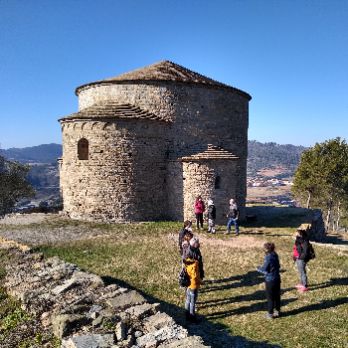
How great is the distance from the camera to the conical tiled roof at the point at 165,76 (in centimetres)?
2158

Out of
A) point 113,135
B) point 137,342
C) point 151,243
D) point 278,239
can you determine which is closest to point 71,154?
point 113,135

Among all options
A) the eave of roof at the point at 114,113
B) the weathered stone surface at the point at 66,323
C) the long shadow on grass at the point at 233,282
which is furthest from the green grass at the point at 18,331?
the eave of roof at the point at 114,113

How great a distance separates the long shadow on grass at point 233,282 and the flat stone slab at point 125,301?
116 inches

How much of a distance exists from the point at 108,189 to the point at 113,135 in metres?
3.03

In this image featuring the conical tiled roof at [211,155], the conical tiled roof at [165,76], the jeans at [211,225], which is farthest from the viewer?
the conical tiled roof at [165,76]

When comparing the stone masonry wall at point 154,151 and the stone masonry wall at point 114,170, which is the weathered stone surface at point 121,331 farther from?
the stone masonry wall at point 114,170

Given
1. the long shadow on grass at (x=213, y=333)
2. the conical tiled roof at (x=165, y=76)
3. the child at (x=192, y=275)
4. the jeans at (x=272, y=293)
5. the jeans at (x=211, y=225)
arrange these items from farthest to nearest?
the conical tiled roof at (x=165, y=76), the jeans at (x=211, y=225), the jeans at (x=272, y=293), the child at (x=192, y=275), the long shadow on grass at (x=213, y=333)

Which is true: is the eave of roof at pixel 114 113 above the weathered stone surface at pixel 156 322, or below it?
above

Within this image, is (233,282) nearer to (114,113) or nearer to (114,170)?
(114,170)

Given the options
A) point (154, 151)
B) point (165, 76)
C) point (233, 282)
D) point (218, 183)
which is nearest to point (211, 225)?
point (218, 183)

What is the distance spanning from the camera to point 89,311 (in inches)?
304

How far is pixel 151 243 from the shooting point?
1611 cm

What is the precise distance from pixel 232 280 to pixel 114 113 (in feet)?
40.5

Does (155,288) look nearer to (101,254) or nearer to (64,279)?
(64,279)
